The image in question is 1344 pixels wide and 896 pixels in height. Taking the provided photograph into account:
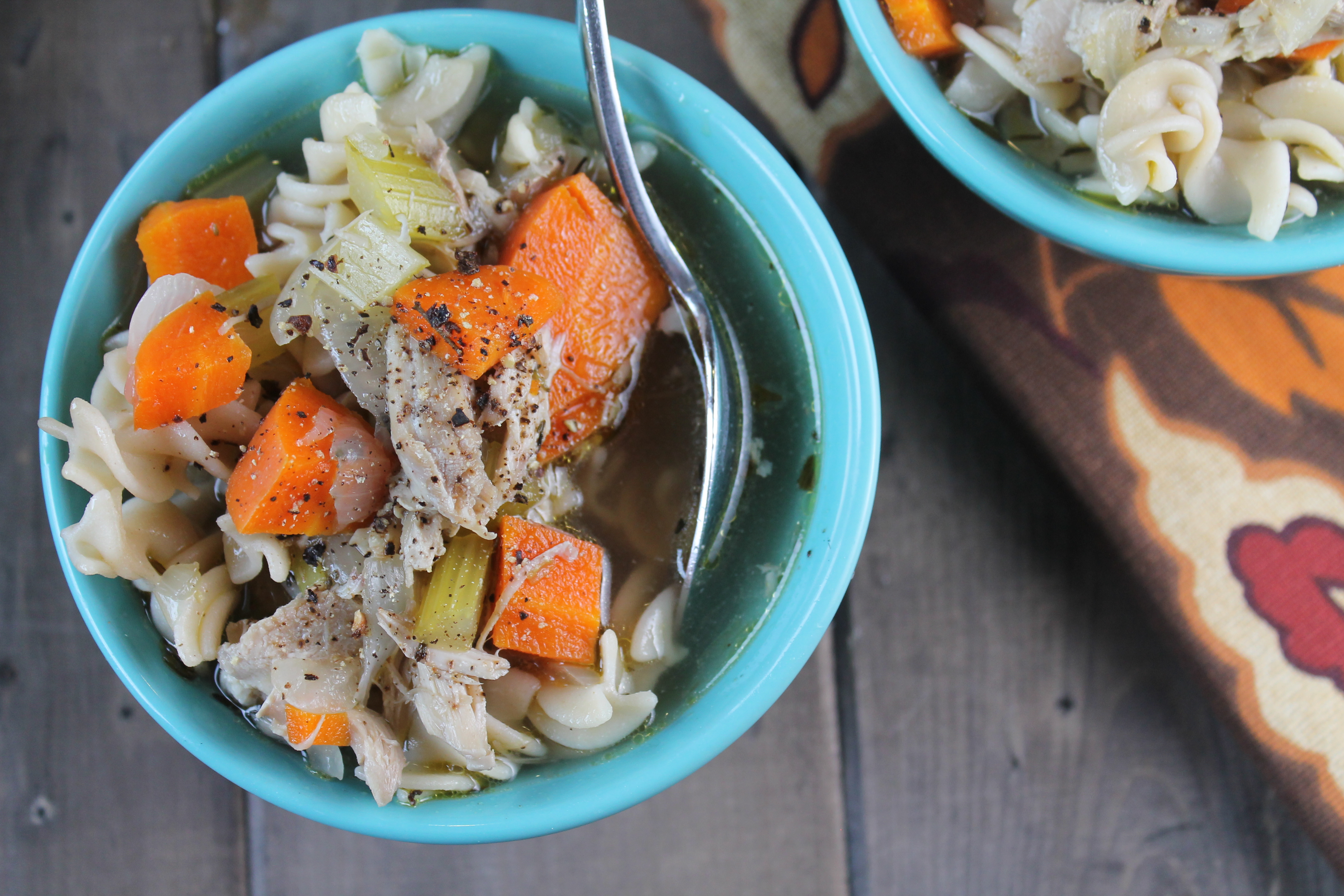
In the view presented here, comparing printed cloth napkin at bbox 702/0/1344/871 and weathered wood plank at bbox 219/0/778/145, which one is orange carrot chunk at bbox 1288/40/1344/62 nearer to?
printed cloth napkin at bbox 702/0/1344/871

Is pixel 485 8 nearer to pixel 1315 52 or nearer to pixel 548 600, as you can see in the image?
pixel 548 600

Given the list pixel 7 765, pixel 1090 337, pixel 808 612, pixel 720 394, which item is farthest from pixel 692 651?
pixel 7 765

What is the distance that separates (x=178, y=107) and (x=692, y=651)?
1559 mm

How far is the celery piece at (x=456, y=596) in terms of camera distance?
51.5 inches

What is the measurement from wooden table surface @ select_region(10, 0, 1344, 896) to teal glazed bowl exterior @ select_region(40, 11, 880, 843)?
18.6 inches

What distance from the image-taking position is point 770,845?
195 centimetres

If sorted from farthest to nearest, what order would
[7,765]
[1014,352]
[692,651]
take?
[7,765], [1014,352], [692,651]

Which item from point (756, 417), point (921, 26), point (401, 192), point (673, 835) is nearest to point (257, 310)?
point (401, 192)

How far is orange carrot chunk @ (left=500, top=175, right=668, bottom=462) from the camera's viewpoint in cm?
148

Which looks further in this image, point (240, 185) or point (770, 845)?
point (770, 845)

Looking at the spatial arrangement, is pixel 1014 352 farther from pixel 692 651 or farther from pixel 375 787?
pixel 375 787

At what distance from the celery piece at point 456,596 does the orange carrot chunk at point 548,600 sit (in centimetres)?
3

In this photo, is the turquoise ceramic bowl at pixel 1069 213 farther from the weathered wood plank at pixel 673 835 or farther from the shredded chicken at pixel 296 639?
the shredded chicken at pixel 296 639

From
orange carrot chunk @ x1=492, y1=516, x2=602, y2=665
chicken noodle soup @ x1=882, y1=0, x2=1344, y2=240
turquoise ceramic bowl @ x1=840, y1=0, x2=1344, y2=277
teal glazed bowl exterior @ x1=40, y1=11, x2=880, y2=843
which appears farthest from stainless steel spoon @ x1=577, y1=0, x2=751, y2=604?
chicken noodle soup @ x1=882, y1=0, x2=1344, y2=240
